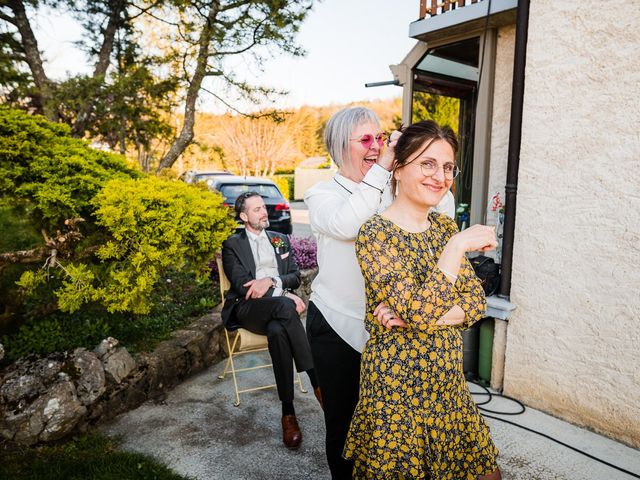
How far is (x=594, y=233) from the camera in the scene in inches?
119

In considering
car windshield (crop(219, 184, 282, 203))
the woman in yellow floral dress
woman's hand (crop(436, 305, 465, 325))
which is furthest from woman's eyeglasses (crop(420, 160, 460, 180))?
car windshield (crop(219, 184, 282, 203))

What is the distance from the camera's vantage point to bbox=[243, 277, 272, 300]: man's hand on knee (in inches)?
143

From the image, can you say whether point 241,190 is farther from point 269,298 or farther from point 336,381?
point 336,381

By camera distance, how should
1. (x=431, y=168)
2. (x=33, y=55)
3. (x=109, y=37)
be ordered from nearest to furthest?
(x=431, y=168) → (x=33, y=55) → (x=109, y=37)

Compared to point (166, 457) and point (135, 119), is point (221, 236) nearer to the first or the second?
point (166, 457)

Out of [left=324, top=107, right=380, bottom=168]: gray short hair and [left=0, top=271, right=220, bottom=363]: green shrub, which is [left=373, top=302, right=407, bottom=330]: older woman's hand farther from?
[left=0, top=271, right=220, bottom=363]: green shrub

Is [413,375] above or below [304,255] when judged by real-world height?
above

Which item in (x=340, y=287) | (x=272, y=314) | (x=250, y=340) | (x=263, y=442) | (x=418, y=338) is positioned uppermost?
(x=340, y=287)

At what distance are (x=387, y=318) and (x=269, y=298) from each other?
208cm

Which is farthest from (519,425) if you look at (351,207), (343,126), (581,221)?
(343,126)

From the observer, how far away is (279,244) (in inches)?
161

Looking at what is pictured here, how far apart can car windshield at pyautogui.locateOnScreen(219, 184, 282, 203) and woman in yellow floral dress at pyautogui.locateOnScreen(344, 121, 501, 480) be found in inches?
350

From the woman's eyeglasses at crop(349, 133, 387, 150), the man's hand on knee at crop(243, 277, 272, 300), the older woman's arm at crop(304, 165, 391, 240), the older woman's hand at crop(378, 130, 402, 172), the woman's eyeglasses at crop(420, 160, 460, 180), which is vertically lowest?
the man's hand on knee at crop(243, 277, 272, 300)

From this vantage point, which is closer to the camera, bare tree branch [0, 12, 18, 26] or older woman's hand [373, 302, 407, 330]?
older woman's hand [373, 302, 407, 330]
